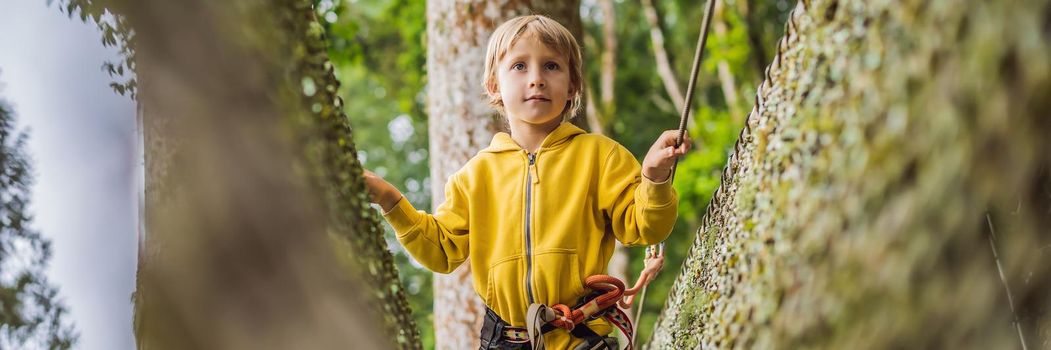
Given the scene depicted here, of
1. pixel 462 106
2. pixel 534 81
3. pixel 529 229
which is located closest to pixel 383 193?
pixel 529 229

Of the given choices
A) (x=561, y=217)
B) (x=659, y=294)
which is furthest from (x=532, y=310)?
(x=659, y=294)

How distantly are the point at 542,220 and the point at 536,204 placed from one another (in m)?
0.04

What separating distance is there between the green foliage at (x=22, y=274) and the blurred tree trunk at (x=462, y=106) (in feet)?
8.95

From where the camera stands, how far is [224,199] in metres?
0.98

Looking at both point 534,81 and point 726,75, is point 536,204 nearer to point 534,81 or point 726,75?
point 534,81

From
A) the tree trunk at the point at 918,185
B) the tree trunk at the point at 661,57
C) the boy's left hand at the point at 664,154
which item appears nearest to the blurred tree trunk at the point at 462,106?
the boy's left hand at the point at 664,154

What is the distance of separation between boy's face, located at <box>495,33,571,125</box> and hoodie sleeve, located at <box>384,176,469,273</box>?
0.27m

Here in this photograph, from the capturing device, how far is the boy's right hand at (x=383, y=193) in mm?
2170

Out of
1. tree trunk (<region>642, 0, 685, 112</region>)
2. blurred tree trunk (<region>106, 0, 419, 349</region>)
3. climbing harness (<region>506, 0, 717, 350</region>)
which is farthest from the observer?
tree trunk (<region>642, 0, 685, 112</region>)

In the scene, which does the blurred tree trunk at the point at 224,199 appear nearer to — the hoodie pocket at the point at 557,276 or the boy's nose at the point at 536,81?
the hoodie pocket at the point at 557,276

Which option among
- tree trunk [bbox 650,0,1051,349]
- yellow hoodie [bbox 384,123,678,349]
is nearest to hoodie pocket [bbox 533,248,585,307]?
yellow hoodie [bbox 384,123,678,349]

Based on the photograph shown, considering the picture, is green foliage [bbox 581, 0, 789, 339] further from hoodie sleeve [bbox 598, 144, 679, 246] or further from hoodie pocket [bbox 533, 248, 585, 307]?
hoodie pocket [bbox 533, 248, 585, 307]

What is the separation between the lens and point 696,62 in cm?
174

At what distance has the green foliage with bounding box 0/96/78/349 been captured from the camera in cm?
105
